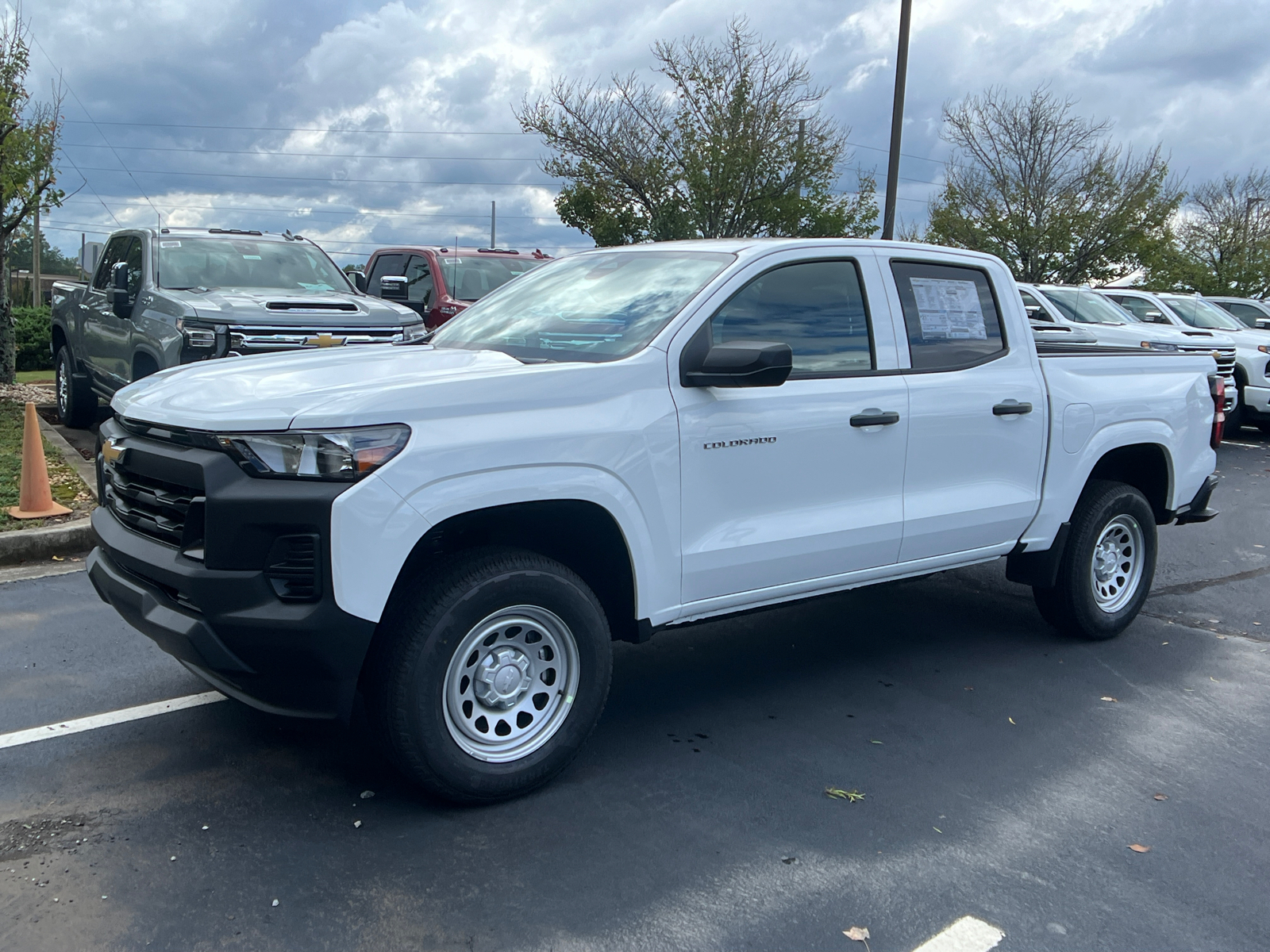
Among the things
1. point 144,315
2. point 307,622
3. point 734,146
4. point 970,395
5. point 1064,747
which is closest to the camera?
point 307,622

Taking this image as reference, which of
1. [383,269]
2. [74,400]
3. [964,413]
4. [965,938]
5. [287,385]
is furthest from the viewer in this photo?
[383,269]

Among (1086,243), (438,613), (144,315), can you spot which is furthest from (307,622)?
(1086,243)

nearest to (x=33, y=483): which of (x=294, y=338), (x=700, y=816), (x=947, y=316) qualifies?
(x=294, y=338)

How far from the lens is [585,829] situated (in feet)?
11.8

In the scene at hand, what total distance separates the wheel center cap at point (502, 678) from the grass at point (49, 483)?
4.80 metres

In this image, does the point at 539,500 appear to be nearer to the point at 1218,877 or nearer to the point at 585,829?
the point at 585,829

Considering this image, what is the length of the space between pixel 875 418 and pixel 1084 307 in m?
13.1

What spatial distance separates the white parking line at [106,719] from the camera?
4.20 meters

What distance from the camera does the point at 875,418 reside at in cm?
453

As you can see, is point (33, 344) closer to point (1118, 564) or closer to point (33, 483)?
point (33, 483)

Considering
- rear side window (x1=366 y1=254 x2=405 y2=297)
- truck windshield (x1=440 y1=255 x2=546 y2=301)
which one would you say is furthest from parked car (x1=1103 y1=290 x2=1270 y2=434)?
rear side window (x1=366 y1=254 x2=405 y2=297)

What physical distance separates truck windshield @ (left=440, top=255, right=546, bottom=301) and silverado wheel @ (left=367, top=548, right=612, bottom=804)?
10012mm

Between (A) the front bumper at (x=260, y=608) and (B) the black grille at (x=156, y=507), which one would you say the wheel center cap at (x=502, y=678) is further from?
(B) the black grille at (x=156, y=507)

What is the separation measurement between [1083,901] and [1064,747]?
1243 mm
